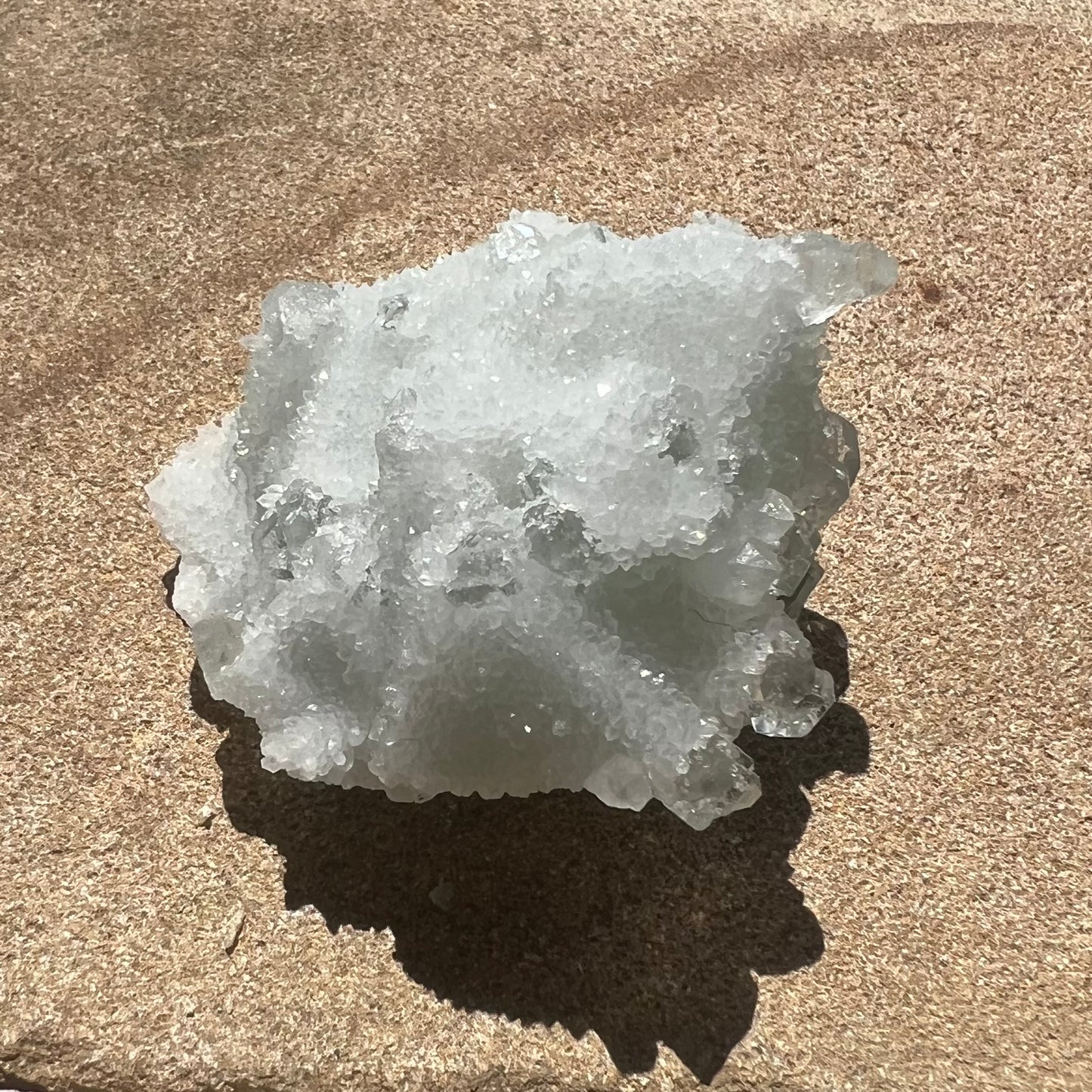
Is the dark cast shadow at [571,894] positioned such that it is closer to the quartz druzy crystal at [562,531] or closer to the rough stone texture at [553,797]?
the rough stone texture at [553,797]

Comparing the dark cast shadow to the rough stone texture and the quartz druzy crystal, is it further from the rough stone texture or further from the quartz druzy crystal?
the quartz druzy crystal

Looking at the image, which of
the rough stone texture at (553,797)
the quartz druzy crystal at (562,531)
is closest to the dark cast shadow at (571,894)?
the rough stone texture at (553,797)

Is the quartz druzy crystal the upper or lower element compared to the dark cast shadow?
upper

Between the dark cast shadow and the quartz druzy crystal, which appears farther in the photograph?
the dark cast shadow

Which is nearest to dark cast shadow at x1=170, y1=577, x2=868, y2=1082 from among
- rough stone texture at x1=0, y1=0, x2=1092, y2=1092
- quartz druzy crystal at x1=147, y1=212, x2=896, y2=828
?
rough stone texture at x1=0, y1=0, x2=1092, y2=1092

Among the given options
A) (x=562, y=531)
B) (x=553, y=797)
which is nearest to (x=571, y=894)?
(x=553, y=797)

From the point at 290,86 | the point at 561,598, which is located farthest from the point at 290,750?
the point at 290,86
